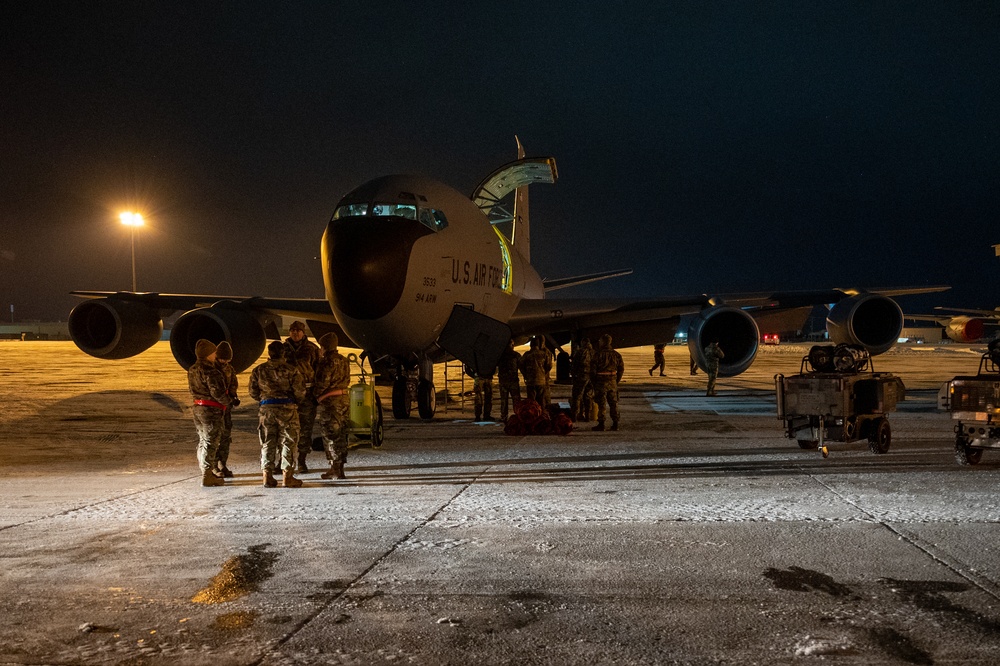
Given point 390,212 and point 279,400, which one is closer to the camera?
point 279,400

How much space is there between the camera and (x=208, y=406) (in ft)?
27.0

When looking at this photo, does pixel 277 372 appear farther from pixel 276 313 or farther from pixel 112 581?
pixel 276 313

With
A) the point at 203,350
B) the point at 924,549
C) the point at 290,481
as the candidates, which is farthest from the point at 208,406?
the point at 924,549

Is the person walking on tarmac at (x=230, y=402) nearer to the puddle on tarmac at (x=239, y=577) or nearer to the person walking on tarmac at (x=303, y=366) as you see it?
the person walking on tarmac at (x=303, y=366)

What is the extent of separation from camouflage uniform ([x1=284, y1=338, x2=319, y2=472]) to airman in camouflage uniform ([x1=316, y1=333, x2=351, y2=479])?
106 millimetres

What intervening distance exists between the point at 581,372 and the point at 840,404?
4.79 metres

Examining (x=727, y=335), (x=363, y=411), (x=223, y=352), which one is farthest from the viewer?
(x=727, y=335)

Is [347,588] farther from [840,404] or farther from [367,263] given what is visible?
[367,263]

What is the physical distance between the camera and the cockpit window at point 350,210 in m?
12.6

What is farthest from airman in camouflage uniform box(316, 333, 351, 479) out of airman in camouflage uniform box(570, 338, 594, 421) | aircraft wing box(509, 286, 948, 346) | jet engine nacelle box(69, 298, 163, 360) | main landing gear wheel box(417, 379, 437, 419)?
jet engine nacelle box(69, 298, 163, 360)

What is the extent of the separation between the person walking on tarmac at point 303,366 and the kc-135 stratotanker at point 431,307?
10.5 ft

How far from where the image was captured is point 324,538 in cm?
565

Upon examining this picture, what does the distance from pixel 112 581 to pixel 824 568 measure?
4.03 meters

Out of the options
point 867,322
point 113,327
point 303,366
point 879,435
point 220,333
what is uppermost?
point 113,327
